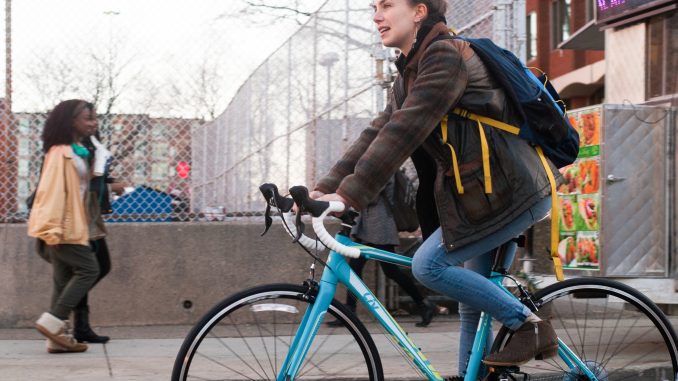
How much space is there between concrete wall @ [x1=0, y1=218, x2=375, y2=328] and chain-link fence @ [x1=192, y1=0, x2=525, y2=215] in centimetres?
49

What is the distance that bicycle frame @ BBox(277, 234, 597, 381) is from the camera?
358cm

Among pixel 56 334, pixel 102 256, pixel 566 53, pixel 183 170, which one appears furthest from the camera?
pixel 566 53

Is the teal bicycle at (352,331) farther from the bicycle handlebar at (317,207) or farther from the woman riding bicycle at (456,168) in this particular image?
the woman riding bicycle at (456,168)

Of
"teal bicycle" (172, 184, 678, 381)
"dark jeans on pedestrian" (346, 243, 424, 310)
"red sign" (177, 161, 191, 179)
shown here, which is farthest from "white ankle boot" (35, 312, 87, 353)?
"teal bicycle" (172, 184, 678, 381)

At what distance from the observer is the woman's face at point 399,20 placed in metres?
3.71

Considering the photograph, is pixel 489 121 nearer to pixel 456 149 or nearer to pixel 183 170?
pixel 456 149

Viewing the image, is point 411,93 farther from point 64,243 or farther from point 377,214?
point 377,214

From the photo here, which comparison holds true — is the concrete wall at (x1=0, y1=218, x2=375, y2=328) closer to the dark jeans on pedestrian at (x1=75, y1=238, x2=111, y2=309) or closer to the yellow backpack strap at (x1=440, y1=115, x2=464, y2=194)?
the dark jeans on pedestrian at (x1=75, y1=238, x2=111, y2=309)

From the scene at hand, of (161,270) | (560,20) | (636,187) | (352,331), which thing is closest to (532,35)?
(560,20)

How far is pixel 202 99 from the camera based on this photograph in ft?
27.9

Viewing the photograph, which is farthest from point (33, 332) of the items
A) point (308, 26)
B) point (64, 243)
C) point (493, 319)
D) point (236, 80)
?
point (493, 319)

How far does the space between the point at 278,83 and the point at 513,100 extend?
18.7 feet

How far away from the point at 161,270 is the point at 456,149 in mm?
4915

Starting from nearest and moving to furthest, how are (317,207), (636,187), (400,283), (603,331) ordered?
(317,207), (603,331), (636,187), (400,283)
